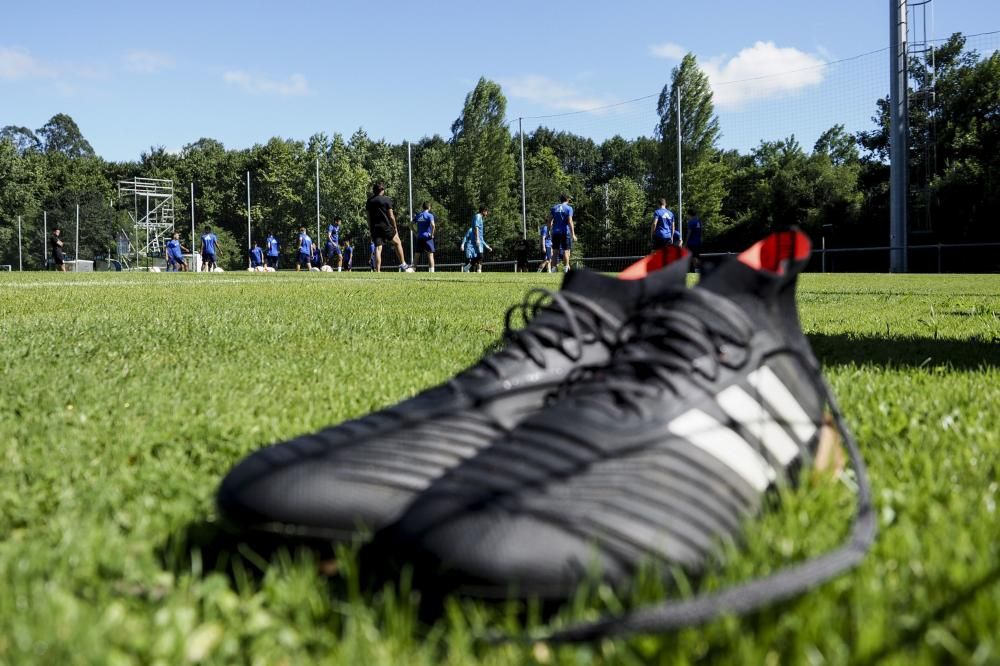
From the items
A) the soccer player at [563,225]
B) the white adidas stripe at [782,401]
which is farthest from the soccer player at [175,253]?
the white adidas stripe at [782,401]

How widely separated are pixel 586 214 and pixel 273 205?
96.1ft

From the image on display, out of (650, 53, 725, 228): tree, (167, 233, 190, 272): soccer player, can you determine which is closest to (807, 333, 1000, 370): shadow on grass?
(167, 233, 190, 272): soccer player

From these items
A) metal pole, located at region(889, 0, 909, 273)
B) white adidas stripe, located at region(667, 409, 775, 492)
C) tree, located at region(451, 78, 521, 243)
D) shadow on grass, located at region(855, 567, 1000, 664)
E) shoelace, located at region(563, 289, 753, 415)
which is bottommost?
shadow on grass, located at region(855, 567, 1000, 664)

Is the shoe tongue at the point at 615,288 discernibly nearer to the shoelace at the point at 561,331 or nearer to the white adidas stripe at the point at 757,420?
the shoelace at the point at 561,331

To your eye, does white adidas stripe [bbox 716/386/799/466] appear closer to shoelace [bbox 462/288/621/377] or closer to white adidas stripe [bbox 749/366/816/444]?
white adidas stripe [bbox 749/366/816/444]

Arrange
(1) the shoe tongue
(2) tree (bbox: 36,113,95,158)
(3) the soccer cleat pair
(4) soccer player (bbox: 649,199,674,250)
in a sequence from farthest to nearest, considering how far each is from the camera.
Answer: (2) tree (bbox: 36,113,95,158)
(4) soccer player (bbox: 649,199,674,250)
(1) the shoe tongue
(3) the soccer cleat pair

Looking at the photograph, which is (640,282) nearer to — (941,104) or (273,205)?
(941,104)

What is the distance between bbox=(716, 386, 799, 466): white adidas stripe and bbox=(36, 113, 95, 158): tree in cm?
14943

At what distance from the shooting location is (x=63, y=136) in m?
134

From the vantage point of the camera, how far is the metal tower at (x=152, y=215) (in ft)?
233

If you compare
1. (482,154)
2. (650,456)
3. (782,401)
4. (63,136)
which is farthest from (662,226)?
(63,136)

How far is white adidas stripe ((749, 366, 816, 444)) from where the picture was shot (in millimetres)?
1468

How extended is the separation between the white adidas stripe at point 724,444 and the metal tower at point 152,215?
2816 inches

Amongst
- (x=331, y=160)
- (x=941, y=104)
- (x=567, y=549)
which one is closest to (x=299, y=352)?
(x=567, y=549)
